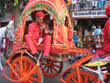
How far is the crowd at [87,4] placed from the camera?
12984 mm

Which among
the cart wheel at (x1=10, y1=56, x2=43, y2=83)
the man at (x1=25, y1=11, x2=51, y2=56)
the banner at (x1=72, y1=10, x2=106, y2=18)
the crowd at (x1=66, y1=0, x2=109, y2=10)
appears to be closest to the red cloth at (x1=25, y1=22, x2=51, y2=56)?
the man at (x1=25, y1=11, x2=51, y2=56)

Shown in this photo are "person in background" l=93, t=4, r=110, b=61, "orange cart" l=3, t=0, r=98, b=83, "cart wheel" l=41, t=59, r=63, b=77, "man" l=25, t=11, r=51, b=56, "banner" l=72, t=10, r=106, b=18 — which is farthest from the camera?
"banner" l=72, t=10, r=106, b=18

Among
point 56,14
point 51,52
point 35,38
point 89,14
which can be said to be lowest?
point 51,52

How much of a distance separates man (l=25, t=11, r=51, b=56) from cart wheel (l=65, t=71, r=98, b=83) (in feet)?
2.37

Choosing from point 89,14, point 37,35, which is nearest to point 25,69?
point 37,35

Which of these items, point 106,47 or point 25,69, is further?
point 25,69

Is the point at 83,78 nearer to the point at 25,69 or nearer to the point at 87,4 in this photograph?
the point at 25,69

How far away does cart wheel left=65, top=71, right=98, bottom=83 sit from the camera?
3.22 metres

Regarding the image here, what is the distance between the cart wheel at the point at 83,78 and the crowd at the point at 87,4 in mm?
10676

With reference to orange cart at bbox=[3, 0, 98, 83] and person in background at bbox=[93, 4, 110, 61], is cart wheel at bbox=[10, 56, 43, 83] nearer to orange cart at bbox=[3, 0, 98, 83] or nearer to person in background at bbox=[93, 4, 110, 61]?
orange cart at bbox=[3, 0, 98, 83]

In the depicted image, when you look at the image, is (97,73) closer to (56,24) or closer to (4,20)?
(56,24)

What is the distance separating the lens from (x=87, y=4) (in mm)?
13477

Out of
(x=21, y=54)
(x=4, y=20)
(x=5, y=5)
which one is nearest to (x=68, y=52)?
(x=21, y=54)

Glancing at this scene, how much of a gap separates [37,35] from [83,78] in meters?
1.57
